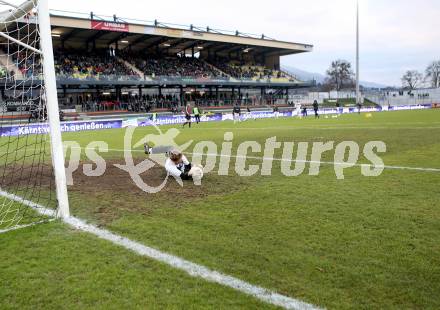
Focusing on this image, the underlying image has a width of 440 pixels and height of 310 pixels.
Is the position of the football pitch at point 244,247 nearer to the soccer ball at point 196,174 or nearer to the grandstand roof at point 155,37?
the soccer ball at point 196,174

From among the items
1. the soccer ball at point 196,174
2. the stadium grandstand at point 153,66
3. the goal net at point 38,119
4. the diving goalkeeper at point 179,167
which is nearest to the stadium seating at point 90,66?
the stadium grandstand at point 153,66

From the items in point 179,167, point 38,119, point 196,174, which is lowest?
point 196,174

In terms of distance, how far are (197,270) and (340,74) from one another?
99.1 meters

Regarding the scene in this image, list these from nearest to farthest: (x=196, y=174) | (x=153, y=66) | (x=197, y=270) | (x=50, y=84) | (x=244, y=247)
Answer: (x=197, y=270), (x=244, y=247), (x=50, y=84), (x=196, y=174), (x=153, y=66)

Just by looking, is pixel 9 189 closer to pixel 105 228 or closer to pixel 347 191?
pixel 105 228

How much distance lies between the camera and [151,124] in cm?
3247

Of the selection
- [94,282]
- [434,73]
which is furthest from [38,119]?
[434,73]

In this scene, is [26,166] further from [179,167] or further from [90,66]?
[90,66]

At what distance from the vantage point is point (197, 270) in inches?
151

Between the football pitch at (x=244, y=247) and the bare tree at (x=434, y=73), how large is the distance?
103 metres

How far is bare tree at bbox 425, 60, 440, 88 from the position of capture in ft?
313

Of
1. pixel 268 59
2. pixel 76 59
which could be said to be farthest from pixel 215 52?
pixel 76 59

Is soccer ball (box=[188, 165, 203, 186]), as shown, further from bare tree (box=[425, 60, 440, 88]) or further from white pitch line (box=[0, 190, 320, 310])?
bare tree (box=[425, 60, 440, 88])

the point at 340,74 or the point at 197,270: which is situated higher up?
the point at 340,74
